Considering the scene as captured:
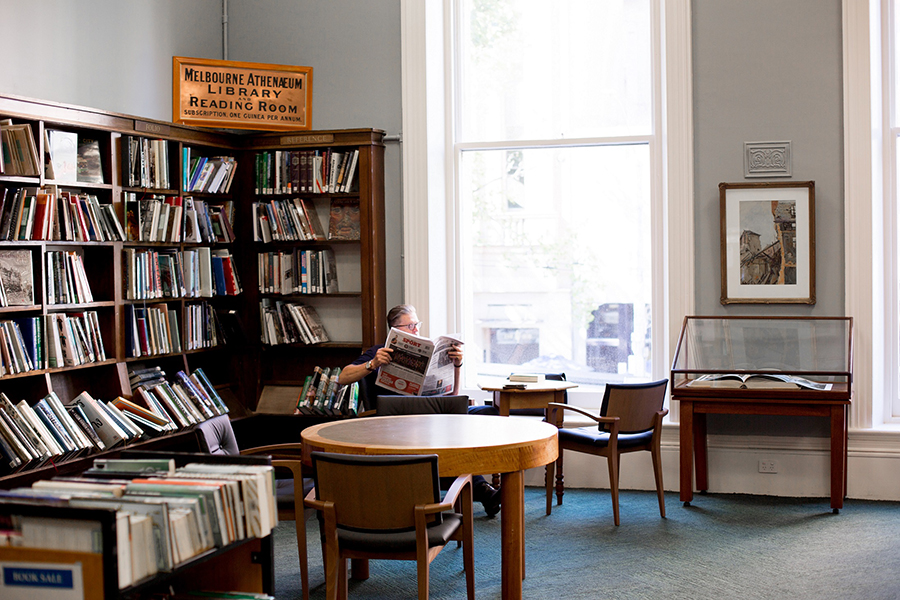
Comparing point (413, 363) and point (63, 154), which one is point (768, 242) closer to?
point (413, 363)

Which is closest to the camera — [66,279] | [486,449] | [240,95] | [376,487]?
[376,487]

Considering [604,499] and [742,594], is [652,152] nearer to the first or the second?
[604,499]

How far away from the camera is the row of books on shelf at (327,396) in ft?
19.0

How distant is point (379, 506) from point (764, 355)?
10.5 ft

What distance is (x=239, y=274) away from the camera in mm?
6082

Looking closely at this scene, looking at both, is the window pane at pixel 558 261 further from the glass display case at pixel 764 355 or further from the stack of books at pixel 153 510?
the stack of books at pixel 153 510

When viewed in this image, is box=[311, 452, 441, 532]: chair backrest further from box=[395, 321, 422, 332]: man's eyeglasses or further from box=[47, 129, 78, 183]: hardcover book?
box=[47, 129, 78, 183]: hardcover book

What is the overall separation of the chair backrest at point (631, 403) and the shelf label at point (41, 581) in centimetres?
343

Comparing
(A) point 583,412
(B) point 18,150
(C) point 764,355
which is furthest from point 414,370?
(B) point 18,150

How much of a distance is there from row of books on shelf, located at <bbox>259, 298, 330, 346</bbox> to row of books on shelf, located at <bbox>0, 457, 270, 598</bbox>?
387cm

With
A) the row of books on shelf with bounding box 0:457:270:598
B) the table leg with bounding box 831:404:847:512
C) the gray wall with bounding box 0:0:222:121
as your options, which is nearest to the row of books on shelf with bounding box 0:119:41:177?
the gray wall with bounding box 0:0:222:121

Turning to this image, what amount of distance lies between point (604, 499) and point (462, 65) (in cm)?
325

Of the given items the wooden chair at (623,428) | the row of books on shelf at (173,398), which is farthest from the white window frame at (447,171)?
Result: the row of books on shelf at (173,398)

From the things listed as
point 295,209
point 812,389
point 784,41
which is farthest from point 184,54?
point 812,389
